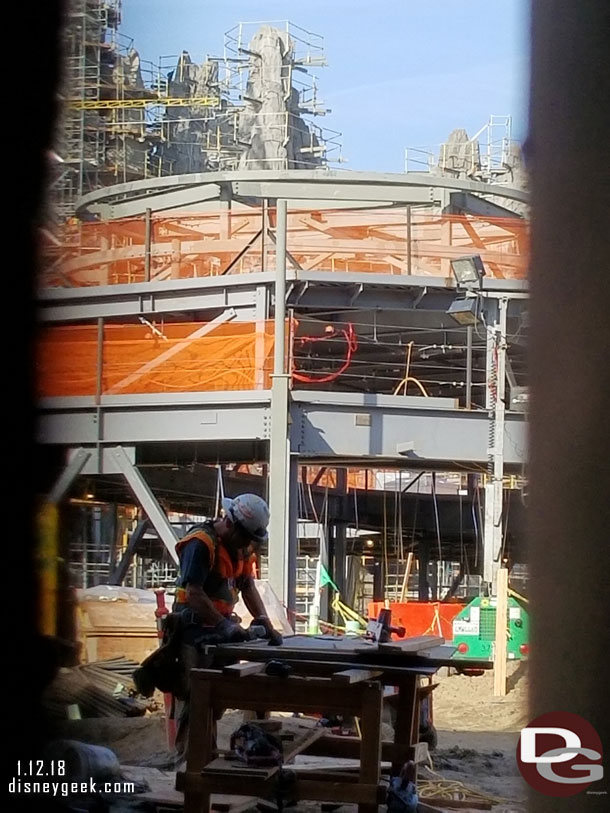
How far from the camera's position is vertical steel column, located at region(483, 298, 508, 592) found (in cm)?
1268

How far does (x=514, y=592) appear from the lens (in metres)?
12.7

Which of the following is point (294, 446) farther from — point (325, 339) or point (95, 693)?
point (95, 693)

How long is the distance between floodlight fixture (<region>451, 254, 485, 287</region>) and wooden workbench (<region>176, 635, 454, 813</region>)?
828 cm

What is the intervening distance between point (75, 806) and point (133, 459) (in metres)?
9.46

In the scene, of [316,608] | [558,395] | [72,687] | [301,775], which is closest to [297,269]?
[316,608]

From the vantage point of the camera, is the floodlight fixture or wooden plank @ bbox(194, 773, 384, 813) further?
the floodlight fixture

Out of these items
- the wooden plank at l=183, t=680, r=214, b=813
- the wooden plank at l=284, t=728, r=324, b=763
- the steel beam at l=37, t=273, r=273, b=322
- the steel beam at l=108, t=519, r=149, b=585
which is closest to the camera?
the wooden plank at l=183, t=680, r=214, b=813

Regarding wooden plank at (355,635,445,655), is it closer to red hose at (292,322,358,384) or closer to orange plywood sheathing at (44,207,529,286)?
red hose at (292,322,358,384)

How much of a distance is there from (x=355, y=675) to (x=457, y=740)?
442 cm

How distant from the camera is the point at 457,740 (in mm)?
8680

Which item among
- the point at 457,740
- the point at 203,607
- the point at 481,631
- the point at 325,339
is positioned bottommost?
the point at 457,740

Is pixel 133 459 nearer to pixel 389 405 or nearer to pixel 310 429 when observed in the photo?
pixel 310 429
